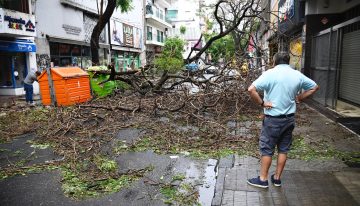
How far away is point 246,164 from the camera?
18.0ft

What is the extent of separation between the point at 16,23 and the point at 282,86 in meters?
16.6

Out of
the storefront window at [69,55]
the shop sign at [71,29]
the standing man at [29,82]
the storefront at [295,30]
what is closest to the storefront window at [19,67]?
the storefront window at [69,55]

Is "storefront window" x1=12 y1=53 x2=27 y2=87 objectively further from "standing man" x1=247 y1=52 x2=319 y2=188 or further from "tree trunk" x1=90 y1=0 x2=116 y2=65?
"standing man" x1=247 y1=52 x2=319 y2=188

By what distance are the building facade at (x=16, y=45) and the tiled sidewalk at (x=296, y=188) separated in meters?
15.3

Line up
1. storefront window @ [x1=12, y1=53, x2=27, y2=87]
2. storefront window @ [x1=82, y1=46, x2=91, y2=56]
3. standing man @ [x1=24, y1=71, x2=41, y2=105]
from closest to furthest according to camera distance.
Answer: standing man @ [x1=24, y1=71, x2=41, y2=105] < storefront window @ [x1=12, y1=53, x2=27, y2=87] < storefront window @ [x1=82, y1=46, x2=91, y2=56]

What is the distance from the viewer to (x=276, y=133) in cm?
428

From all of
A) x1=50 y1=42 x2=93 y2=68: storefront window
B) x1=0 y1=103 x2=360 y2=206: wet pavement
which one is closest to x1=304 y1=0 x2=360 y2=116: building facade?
x1=0 y1=103 x2=360 y2=206: wet pavement

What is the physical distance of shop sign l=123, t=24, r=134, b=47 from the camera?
36.4 meters

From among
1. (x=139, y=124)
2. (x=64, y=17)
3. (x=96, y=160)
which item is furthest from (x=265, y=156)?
(x=64, y=17)

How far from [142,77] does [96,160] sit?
733 cm

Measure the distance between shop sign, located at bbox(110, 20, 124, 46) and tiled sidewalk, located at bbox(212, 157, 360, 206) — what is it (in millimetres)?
29055

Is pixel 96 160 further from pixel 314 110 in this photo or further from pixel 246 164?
pixel 314 110

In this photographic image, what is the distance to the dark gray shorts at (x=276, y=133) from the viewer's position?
14.0 ft

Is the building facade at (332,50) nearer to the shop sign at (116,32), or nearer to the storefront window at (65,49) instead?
the storefront window at (65,49)
